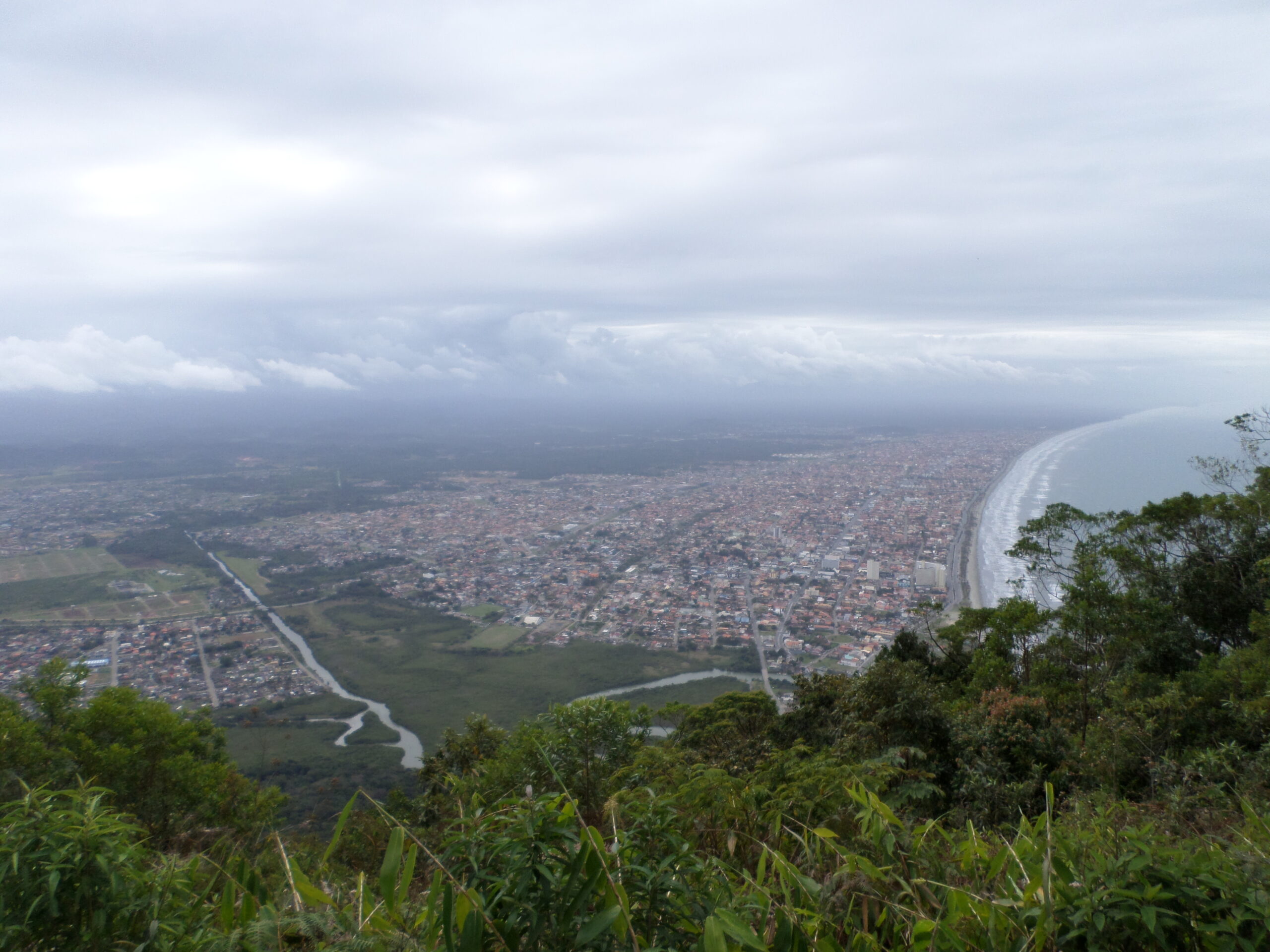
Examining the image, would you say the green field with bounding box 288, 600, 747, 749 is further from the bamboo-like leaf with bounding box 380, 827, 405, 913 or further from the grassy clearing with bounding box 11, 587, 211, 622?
the bamboo-like leaf with bounding box 380, 827, 405, 913

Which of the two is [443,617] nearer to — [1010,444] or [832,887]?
[832,887]

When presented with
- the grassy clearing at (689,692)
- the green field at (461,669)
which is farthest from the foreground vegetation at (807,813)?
the green field at (461,669)

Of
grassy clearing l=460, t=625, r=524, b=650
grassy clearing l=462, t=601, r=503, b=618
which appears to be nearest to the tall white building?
grassy clearing l=460, t=625, r=524, b=650

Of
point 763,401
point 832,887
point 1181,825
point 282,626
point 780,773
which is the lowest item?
point 282,626

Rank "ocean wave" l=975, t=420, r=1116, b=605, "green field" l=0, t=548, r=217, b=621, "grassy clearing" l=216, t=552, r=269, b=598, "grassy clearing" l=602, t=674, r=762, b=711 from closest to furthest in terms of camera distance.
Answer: "grassy clearing" l=602, t=674, r=762, b=711 → "ocean wave" l=975, t=420, r=1116, b=605 → "green field" l=0, t=548, r=217, b=621 → "grassy clearing" l=216, t=552, r=269, b=598

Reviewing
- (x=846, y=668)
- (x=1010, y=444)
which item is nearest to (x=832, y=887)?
(x=846, y=668)
